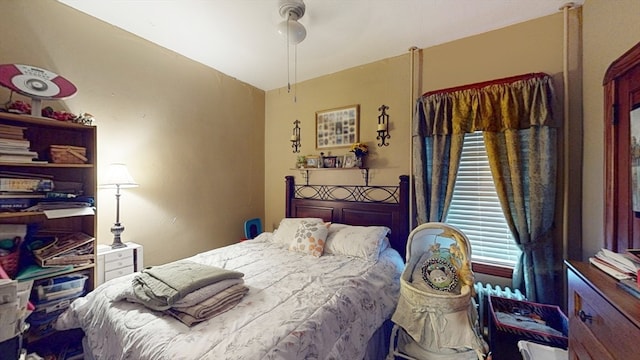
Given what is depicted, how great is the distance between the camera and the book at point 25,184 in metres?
1.52

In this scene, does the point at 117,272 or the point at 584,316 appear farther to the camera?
the point at 117,272

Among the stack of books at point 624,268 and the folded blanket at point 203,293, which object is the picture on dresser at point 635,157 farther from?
the folded blanket at point 203,293

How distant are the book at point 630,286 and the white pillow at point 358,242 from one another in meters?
1.45

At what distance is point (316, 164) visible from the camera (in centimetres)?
300

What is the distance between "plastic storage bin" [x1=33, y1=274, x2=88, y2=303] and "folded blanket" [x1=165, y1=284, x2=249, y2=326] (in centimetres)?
101

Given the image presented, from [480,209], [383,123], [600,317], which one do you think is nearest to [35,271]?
[600,317]

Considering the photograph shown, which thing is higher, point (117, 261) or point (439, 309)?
point (117, 261)

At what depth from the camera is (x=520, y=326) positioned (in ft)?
4.99

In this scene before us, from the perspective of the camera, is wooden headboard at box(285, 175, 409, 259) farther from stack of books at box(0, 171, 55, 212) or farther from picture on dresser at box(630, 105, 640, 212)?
stack of books at box(0, 171, 55, 212)

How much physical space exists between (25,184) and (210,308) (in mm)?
1525

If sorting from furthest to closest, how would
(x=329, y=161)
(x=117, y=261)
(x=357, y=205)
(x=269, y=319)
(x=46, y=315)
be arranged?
(x=329, y=161)
(x=357, y=205)
(x=117, y=261)
(x=46, y=315)
(x=269, y=319)

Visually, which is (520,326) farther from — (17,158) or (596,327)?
(17,158)

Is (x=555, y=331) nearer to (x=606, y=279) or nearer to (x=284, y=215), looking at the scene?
(x=606, y=279)

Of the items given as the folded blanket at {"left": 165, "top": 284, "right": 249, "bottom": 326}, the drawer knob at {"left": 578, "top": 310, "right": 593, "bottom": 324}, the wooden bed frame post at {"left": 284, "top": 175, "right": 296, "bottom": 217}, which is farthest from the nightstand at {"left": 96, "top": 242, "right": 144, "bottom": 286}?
the drawer knob at {"left": 578, "top": 310, "right": 593, "bottom": 324}
